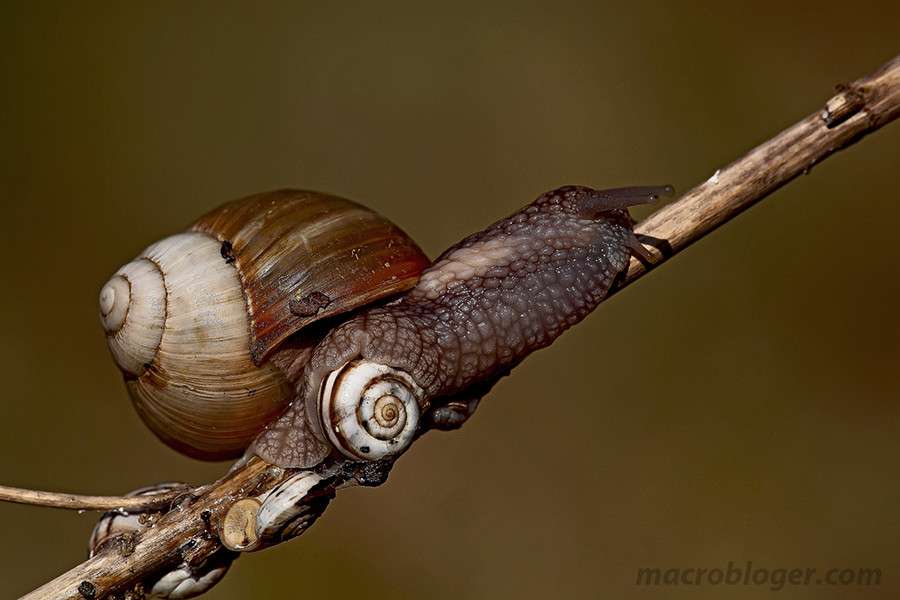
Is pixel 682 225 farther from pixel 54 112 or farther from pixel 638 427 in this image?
pixel 54 112

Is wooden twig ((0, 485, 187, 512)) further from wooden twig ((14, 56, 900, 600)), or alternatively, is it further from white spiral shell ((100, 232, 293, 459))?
white spiral shell ((100, 232, 293, 459))

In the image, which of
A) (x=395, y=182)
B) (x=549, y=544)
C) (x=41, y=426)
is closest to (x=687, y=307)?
(x=549, y=544)

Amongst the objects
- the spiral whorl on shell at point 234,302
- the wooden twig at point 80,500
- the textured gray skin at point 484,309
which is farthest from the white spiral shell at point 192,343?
the wooden twig at point 80,500

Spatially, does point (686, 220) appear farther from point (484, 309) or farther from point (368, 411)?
point (368, 411)

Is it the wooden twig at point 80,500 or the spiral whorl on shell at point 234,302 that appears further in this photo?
the spiral whorl on shell at point 234,302

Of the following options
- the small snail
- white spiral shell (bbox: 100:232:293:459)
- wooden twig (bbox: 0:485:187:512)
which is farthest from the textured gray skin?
wooden twig (bbox: 0:485:187:512)

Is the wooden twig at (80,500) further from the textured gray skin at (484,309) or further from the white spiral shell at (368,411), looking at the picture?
the white spiral shell at (368,411)

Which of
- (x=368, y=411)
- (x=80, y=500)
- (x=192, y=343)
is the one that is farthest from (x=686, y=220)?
(x=80, y=500)
